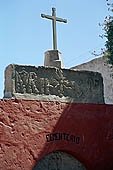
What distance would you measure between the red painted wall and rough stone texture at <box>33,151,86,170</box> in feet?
0.48

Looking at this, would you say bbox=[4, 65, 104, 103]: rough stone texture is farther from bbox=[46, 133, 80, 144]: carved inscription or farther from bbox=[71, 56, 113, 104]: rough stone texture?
bbox=[71, 56, 113, 104]: rough stone texture

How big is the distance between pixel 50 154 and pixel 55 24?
3.08m

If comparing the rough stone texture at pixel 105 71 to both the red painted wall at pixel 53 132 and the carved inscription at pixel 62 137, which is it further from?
the carved inscription at pixel 62 137

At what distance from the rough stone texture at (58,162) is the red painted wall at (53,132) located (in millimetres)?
146

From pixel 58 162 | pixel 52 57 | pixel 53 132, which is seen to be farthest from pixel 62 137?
pixel 52 57

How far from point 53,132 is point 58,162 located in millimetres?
666

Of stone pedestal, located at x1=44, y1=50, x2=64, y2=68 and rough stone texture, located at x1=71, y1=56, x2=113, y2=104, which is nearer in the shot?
stone pedestal, located at x1=44, y1=50, x2=64, y2=68

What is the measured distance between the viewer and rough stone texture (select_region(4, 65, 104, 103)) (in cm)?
700

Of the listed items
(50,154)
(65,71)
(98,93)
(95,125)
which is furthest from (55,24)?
(50,154)

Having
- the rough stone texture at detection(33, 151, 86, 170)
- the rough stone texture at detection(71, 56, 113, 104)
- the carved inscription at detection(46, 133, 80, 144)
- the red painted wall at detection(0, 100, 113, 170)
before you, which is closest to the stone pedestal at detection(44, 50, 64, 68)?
the red painted wall at detection(0, 100, 113, 170)

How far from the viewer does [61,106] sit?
24.2 feet

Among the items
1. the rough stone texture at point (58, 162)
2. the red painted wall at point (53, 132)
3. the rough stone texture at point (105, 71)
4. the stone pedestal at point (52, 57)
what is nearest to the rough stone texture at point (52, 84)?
the red painted wall at point (53, 132)

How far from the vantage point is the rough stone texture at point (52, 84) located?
7004 millimetres

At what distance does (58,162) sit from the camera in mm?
7250
